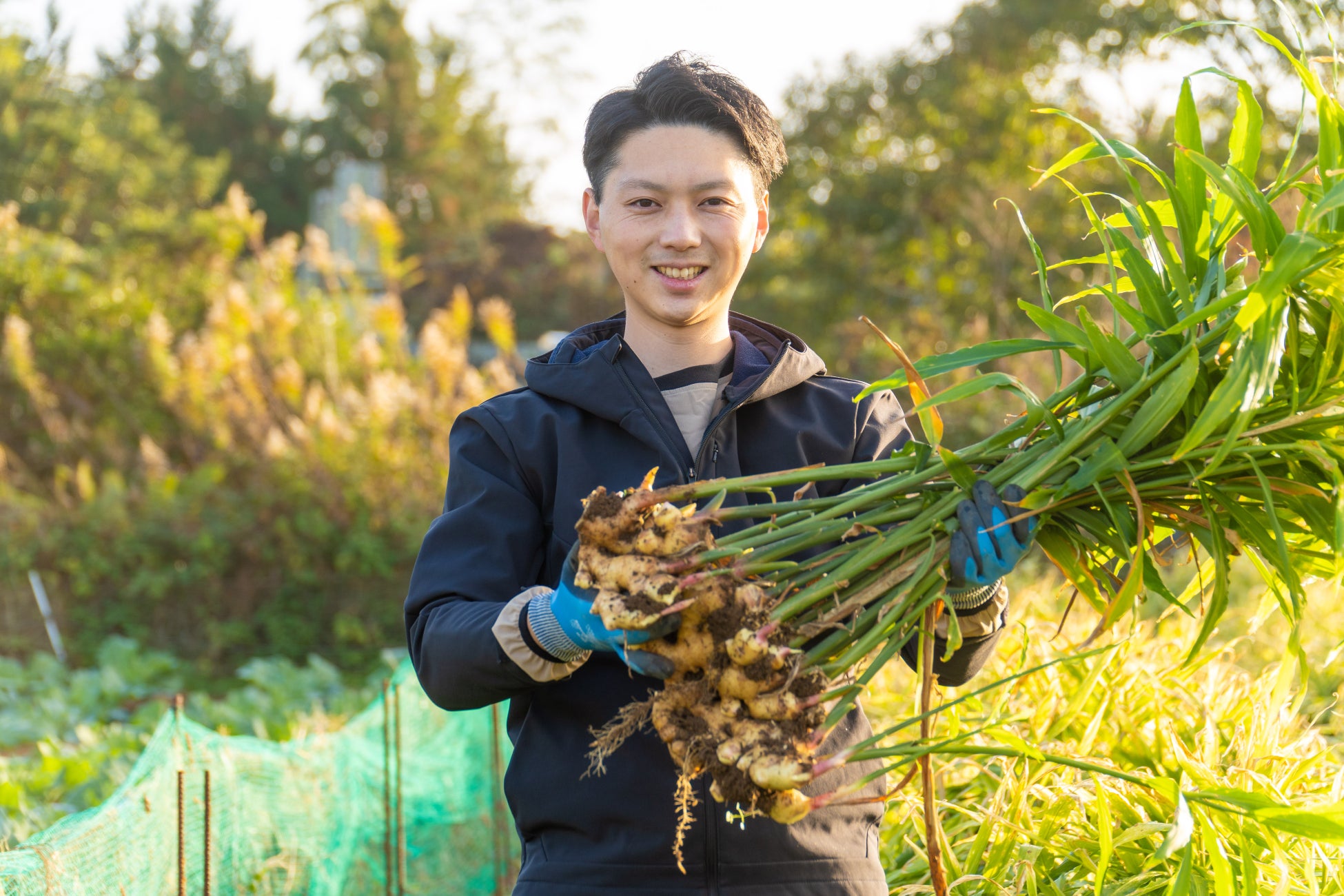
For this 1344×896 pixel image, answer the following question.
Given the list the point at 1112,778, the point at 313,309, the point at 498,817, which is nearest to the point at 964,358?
the point at 1112,778

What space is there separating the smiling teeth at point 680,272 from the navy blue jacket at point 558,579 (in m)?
0.15

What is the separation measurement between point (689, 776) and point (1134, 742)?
171 centimetres

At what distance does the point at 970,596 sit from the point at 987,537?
0.15 metres

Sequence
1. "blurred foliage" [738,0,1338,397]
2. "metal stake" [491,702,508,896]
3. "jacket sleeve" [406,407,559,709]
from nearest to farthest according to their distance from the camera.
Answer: "jacket sleeve" [406,407,559,709], "metal stake" [491,702,508,896], "blurred foliage" [738,0,1338,397]

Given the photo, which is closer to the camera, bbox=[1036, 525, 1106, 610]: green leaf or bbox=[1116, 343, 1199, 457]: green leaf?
bbox=[1116, 343, 1199, 457]: green leaf

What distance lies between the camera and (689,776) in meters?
1.29

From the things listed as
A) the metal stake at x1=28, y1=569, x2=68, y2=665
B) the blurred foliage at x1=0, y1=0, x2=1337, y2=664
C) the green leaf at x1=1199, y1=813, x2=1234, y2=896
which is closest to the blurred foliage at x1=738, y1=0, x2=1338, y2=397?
the blurred foliage at x1=0, y1=0, x2=1337, y2=664

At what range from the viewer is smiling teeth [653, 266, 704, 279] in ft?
5.70

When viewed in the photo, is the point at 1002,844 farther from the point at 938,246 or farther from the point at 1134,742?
the point at 938,246

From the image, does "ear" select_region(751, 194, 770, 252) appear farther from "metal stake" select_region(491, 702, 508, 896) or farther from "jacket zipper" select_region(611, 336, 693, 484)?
"metal stake" select_region(491, 702, 508, 896)

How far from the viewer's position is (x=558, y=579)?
5.55ft

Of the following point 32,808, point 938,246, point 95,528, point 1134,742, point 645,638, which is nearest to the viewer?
point 645,638

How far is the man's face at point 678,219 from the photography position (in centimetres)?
171

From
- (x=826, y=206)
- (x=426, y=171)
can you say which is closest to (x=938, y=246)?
(x=826, y=206)
